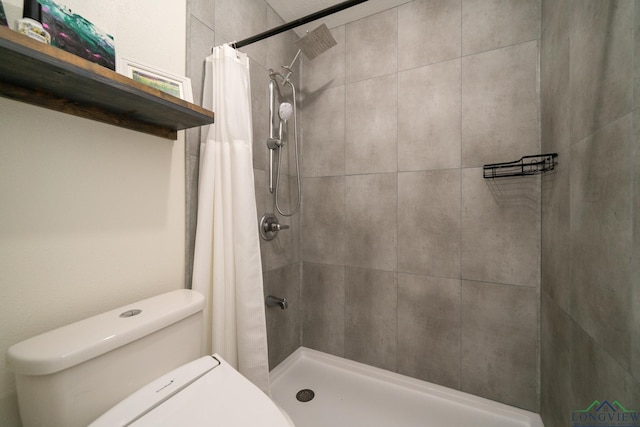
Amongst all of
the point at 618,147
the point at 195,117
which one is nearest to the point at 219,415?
the point at 195,117

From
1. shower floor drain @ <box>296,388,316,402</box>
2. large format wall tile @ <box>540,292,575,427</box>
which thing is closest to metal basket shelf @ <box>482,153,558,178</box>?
large format wall tile @ <box>540,292,575,427</box>

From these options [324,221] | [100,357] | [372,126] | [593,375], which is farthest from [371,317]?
[100,357]

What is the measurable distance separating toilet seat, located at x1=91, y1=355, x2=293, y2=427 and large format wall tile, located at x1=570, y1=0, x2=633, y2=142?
1.24m

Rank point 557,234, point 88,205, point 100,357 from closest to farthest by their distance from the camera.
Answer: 1. point 100,357
2. point 88,205
3. point 557,234

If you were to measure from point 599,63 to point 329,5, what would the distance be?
1454mm

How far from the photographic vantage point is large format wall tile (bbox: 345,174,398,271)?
5.16 ft

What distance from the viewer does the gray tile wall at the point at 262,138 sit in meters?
1.10

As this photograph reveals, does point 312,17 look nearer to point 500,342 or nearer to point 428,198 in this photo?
point 428,198

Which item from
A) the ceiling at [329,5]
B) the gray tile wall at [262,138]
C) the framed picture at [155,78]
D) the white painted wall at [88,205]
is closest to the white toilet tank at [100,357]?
the white painted wall at [88,205]

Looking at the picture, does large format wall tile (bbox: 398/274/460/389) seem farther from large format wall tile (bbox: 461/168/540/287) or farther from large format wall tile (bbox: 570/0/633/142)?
large format wall tile (bbox: 570/0/633/142)

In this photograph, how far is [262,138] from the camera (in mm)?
1525

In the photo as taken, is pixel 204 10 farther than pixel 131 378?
Yes

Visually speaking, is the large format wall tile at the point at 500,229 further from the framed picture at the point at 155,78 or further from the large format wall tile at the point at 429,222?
the framed picture at the point at 155,78

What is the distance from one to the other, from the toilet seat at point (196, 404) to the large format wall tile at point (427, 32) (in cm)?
184
